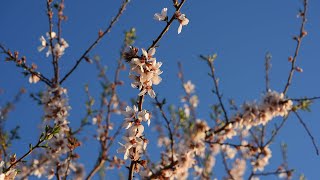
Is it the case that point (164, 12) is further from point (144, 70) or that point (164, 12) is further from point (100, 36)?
point (100, 36)

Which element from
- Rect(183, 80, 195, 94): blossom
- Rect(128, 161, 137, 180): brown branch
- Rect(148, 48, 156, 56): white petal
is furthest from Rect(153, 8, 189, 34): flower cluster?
Rect(183, 80, 195, 94): blossom

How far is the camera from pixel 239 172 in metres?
11.5

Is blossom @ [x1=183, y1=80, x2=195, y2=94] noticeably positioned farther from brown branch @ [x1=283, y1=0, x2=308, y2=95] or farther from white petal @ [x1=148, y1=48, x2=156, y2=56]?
white petal @ [x1=148, y1=48, x2=156, y2=56]

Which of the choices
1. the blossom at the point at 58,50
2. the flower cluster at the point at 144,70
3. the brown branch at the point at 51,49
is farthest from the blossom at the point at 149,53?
the blossom at the point at 58,50

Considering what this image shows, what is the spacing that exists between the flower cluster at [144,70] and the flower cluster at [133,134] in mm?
208

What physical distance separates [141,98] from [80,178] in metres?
6.92

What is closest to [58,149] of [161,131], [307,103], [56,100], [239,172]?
[56,100]

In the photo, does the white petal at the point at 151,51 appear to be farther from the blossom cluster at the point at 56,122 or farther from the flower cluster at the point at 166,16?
the blossom cluster at the point at 56,122

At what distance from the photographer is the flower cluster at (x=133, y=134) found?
3221 millimetres

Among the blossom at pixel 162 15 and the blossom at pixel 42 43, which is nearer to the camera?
the blossom at pixel 162 15

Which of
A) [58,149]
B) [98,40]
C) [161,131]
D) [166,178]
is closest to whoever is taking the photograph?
[166,178]

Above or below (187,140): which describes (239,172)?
above

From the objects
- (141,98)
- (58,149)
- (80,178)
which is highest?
(80,178)

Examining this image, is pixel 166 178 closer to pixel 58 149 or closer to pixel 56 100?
pixel 58 149
